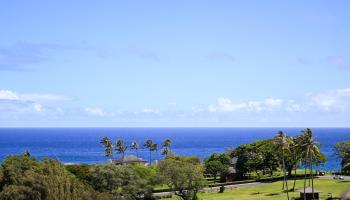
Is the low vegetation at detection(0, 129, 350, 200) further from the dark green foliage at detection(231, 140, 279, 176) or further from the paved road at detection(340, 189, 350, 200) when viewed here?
the paved road at detection(340, 189, 350, 200)

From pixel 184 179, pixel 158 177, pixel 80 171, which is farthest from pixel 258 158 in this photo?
pixel 80 171

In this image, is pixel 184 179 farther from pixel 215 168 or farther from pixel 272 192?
pixel 215 168

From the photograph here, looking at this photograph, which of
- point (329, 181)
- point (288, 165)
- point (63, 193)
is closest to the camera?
point (63, 193)

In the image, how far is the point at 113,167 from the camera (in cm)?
8106

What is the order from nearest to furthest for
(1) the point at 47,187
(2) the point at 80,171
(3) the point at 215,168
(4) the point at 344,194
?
1. (1) the point at 47,187
2. (4) the point at 344,194
3. (2) the point at 80,171
4. (3) the point at 215,168

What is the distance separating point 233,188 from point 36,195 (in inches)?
2099

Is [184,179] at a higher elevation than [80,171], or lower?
lower

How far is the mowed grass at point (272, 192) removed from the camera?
252ft

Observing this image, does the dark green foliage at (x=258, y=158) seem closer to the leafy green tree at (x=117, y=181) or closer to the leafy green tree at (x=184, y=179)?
the leafy green tree at (x=184, y=179)

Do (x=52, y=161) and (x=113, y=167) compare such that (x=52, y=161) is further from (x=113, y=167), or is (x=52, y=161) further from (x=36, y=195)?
(x=113, y=167)

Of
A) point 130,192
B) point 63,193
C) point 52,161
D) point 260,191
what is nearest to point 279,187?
point 260,191

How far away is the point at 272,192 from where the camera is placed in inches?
3275

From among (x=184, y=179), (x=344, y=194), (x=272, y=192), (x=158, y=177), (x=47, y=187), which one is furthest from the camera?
(x=158, y=177)

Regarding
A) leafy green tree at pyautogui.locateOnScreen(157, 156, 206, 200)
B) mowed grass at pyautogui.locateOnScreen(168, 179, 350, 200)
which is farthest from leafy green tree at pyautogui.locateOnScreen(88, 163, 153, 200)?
mowed grass at pyautogui.locateOnScreen(168, 179, 350, 200)
